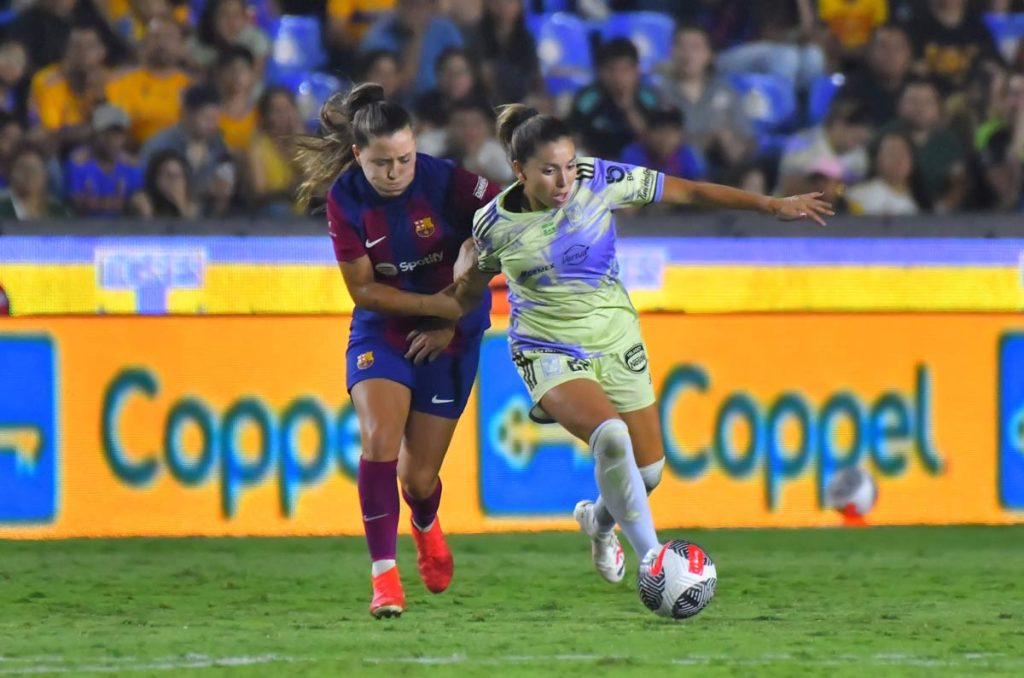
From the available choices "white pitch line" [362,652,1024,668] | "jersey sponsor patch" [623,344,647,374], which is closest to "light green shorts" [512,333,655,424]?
"jersey sponsor patch" [623,344,647,374]

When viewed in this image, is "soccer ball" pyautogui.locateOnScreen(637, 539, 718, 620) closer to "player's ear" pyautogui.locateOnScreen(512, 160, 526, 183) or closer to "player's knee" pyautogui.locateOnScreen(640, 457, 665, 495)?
"player's knee" pyautogui.locateOnScreen(640, 457, 665, 495)

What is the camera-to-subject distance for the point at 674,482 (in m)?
8.50

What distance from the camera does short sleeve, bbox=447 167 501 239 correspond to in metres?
6.03

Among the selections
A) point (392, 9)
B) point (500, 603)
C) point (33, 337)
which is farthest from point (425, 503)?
point (392, 9)

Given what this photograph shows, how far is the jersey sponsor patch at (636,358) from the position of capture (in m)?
6.01

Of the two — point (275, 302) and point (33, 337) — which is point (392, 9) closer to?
point (275, 302)

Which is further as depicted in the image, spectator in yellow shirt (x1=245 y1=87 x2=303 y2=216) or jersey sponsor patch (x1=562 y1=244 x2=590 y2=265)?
spectator in yellow shirt (x1=245 y1=87 x2=303 y2=216)

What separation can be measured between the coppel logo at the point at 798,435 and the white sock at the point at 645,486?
2.12m

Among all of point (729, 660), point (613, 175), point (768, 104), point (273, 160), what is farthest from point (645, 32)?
point (729, 660)

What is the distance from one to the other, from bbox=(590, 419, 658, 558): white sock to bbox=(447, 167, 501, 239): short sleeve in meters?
0.87

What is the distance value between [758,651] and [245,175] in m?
6.70

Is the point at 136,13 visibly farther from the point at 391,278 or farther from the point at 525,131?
the point at 525,131

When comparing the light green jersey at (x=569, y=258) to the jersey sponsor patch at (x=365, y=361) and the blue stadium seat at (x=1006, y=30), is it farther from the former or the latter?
the blue stadium seat at (x=1006, y=30)

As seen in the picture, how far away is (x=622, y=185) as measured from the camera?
589cm
